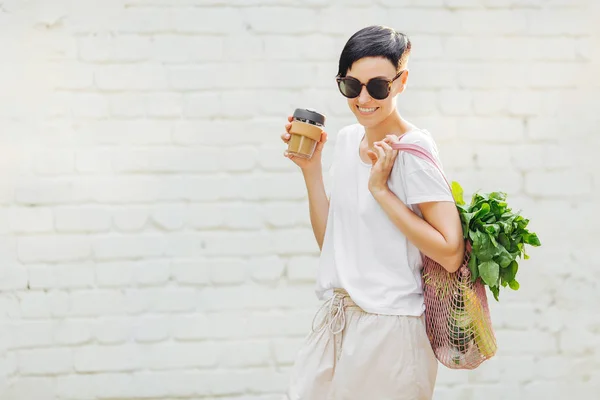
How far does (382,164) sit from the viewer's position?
6.71ft

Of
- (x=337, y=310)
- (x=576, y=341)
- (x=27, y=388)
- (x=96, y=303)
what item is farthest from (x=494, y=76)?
(x=27, y=388)

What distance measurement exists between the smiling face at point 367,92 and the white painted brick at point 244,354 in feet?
5.21

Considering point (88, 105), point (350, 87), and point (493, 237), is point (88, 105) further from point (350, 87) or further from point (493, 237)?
point (493, 237)

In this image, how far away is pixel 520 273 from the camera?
11.7ft

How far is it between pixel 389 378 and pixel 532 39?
1928 mm

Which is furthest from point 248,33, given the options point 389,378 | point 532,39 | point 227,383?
point 389,378

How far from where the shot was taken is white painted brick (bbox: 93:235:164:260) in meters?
3.42

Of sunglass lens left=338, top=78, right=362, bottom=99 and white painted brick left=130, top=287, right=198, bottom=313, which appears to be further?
white painted brick left=130, top=287, right=198, bottom=313

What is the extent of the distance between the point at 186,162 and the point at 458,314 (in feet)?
5.28

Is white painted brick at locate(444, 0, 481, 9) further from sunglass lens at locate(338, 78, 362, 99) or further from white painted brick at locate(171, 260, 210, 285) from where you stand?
sunglass lens at locate(338, 78, 362, 99)

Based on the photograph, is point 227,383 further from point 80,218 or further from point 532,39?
point 532,39

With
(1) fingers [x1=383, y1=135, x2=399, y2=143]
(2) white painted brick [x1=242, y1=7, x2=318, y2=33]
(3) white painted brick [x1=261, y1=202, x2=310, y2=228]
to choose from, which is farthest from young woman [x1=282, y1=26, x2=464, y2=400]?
(2) white painted brick [x1=242, y1=7, x2=318, y2=33]

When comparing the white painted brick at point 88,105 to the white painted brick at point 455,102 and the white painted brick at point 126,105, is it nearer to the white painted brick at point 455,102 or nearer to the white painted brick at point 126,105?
the white painted brick at point 126,105

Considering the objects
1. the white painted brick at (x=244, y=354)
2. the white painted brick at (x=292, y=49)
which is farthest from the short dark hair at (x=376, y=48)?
the white painted brick at (x=244, y=354)
